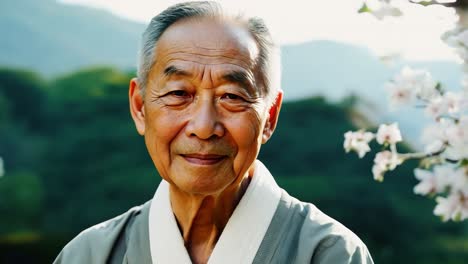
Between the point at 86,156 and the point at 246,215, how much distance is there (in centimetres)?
591

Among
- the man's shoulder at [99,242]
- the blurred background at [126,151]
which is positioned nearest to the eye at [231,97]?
the man's shoulder at [99,242]

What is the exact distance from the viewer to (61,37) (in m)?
9.06

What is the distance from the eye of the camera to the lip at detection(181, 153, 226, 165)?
80.1 inches

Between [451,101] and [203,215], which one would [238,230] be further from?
[451,101]

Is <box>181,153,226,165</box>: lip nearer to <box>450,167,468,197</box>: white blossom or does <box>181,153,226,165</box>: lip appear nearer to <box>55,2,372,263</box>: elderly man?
<box>55,2,372,263</box>: elderly man

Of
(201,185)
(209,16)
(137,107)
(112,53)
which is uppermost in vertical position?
(209,16)

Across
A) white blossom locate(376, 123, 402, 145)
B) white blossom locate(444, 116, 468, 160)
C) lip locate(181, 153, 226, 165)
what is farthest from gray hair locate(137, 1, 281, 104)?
white blossom locate(444, 116, 468, 160)

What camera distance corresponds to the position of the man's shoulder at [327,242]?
2086 mm

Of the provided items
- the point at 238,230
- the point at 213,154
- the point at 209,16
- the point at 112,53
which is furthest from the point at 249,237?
the point at 112,53

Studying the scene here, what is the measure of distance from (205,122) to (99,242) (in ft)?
2.12

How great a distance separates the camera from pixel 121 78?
834cm

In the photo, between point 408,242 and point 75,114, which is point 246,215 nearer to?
point 408,242

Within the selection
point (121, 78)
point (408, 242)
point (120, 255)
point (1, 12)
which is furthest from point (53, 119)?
point (120, 255)

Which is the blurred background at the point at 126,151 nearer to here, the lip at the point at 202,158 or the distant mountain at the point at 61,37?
the distant mountain at the point at 61,37
